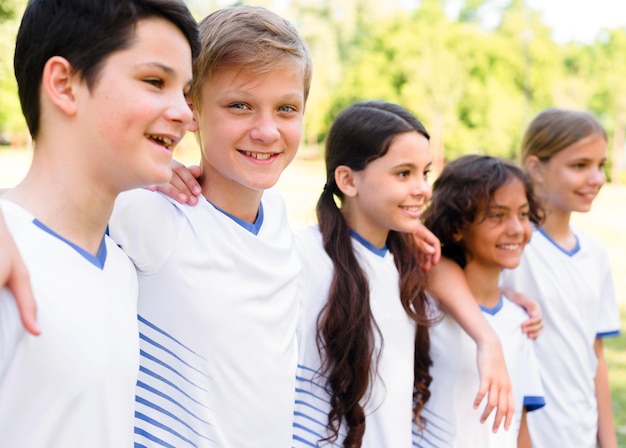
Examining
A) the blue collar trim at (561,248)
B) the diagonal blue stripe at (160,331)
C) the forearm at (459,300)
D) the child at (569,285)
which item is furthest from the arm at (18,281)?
the blue collar trim at (561,248)

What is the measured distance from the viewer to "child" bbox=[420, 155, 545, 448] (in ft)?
8.55

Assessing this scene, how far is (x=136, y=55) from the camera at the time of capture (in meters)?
1.45

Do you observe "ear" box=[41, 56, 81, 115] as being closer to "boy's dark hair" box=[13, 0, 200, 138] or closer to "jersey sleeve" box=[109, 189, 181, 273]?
"boy's dark hair" box=[13, 0, 200, 138]

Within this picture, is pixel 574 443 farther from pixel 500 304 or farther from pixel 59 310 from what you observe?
pixel 59 310

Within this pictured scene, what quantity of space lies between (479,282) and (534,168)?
863 millimetres

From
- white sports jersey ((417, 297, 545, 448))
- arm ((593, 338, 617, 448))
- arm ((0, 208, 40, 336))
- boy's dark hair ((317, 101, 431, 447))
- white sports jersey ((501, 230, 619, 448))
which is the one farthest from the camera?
arm ((593, 338, 617, 448))

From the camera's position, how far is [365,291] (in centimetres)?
239

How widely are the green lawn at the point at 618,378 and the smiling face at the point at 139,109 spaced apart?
4.16 meters

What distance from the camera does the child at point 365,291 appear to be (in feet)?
7.60

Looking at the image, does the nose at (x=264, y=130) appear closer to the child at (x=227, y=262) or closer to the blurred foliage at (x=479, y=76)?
the child at (x=227, y=262)

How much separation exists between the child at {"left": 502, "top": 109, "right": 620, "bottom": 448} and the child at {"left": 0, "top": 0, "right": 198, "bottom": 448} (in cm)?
207

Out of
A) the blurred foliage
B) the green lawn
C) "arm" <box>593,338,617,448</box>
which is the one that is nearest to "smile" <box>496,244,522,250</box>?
"arm" <box>593,338,617,448</box>

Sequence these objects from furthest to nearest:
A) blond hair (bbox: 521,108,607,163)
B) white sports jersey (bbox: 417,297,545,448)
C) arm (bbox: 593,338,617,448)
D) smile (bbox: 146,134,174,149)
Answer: blond hair (bbox: 521,108,607,163)
arm (bbox: 593,338,617,448)
white sports jersey (bbox: 417,297,545,448)
smile (bbox: 146,134,174,149)

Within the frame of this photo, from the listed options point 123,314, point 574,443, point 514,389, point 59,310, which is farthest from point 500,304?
point 59,310
